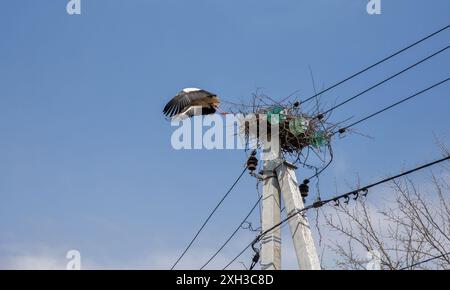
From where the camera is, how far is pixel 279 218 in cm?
802

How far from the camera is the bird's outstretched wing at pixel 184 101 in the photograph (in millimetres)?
8609

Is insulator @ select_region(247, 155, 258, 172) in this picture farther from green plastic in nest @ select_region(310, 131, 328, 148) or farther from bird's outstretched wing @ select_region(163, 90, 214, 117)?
bird's outstretched wing @ select_region(163, 90, 214, 117)

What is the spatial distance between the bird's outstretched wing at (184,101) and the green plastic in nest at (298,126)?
4.30 ft

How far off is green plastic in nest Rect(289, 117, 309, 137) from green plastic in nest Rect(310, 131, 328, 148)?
0.20m

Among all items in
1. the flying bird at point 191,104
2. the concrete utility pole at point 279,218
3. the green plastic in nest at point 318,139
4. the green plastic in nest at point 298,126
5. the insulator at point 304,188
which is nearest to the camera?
the concrete utility pole at point 279,218

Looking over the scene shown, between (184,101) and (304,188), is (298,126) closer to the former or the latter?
(304,188)

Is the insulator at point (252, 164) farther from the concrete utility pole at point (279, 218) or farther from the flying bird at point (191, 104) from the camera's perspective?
the flying bird at point (191, 104)

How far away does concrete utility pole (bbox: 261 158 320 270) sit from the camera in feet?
24.1

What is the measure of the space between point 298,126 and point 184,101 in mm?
1754

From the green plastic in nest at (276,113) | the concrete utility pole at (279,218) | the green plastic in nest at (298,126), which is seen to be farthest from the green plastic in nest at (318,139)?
the concrete utility pole at (279,218)

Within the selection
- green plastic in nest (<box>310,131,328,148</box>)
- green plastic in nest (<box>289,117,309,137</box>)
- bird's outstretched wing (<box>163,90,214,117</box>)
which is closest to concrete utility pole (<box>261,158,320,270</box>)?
green plastic in nest (<box>289,117,309,137</box>)
